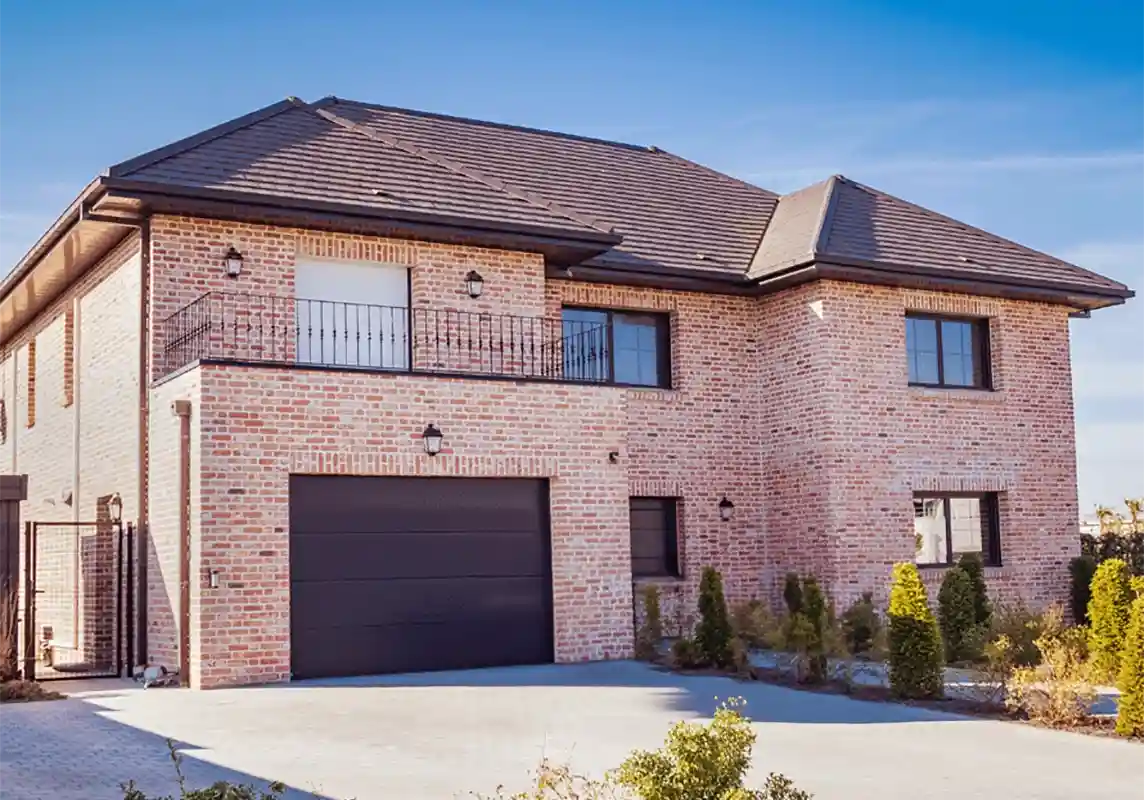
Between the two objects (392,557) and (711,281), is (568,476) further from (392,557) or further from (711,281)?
(711,281)

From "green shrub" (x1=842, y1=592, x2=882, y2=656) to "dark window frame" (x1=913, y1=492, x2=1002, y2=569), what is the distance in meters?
2.78

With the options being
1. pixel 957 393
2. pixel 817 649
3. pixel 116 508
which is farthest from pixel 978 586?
pixel 116 508

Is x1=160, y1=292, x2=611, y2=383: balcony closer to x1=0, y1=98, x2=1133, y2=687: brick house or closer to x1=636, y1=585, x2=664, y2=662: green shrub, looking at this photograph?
x1=0, y1=98, x2=1133, y2=687: brick house

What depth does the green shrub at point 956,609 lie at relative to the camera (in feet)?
56.4

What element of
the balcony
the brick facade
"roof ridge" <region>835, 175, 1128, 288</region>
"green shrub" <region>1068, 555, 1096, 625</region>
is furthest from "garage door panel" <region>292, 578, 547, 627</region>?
"roof ridge" <region>835, 175, 1128, 288</region>

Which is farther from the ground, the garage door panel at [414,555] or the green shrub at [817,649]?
the garage door panel at [414,555]

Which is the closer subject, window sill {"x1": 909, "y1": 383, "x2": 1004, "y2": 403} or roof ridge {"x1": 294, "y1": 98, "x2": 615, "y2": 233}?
roof ridge {"x1": 294, "y1": 98, "x2": 615, "y2": 233}

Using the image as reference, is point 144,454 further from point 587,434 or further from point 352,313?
point 587,434

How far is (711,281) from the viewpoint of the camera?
19078 millimetres

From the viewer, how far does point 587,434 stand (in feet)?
52.5

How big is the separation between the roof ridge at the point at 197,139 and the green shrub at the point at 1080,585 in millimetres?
13571

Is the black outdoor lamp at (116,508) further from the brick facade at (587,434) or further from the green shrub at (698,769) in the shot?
the green shrub at (698,769)

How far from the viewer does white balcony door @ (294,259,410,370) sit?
51.4 ft

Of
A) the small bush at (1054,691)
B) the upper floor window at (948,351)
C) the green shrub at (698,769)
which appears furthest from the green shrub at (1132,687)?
the upper floor window at (948,351)
